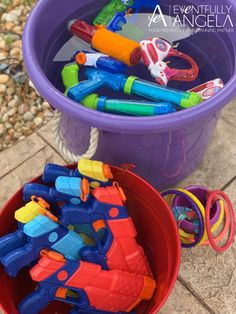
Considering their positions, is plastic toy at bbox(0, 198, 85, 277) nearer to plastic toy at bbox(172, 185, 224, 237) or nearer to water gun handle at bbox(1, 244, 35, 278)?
water gun handle at bbox(1, 244, 35, 278)

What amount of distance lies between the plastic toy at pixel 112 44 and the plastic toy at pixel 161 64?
1.8 inches

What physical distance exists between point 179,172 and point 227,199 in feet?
0.54

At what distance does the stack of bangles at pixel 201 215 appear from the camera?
1164 mm

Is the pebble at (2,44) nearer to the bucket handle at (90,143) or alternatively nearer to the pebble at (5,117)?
the pebble at (5,117)

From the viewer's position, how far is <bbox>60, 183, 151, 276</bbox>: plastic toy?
0.96 metres

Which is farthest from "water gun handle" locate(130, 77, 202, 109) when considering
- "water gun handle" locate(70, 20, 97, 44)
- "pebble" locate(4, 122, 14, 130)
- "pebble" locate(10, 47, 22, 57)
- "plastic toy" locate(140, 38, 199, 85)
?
"pebble" locate(10, 47, 22, 57)

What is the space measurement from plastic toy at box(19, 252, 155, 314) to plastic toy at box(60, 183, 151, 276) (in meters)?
0.04

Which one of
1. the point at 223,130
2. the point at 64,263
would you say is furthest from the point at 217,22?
the point at 64,263

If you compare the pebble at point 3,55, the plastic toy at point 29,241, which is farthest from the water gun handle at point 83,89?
the pebble at point 3,55

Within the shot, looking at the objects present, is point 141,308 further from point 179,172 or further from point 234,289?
point 179,172

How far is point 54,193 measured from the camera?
0.96 meters

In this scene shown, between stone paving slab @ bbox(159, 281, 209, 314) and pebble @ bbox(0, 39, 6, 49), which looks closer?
stone paving slab @ bbox(159, 281, 209, 314)

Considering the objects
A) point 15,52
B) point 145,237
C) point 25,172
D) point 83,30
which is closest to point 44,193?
point 145,237

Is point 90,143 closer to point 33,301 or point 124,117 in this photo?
point 124,117
